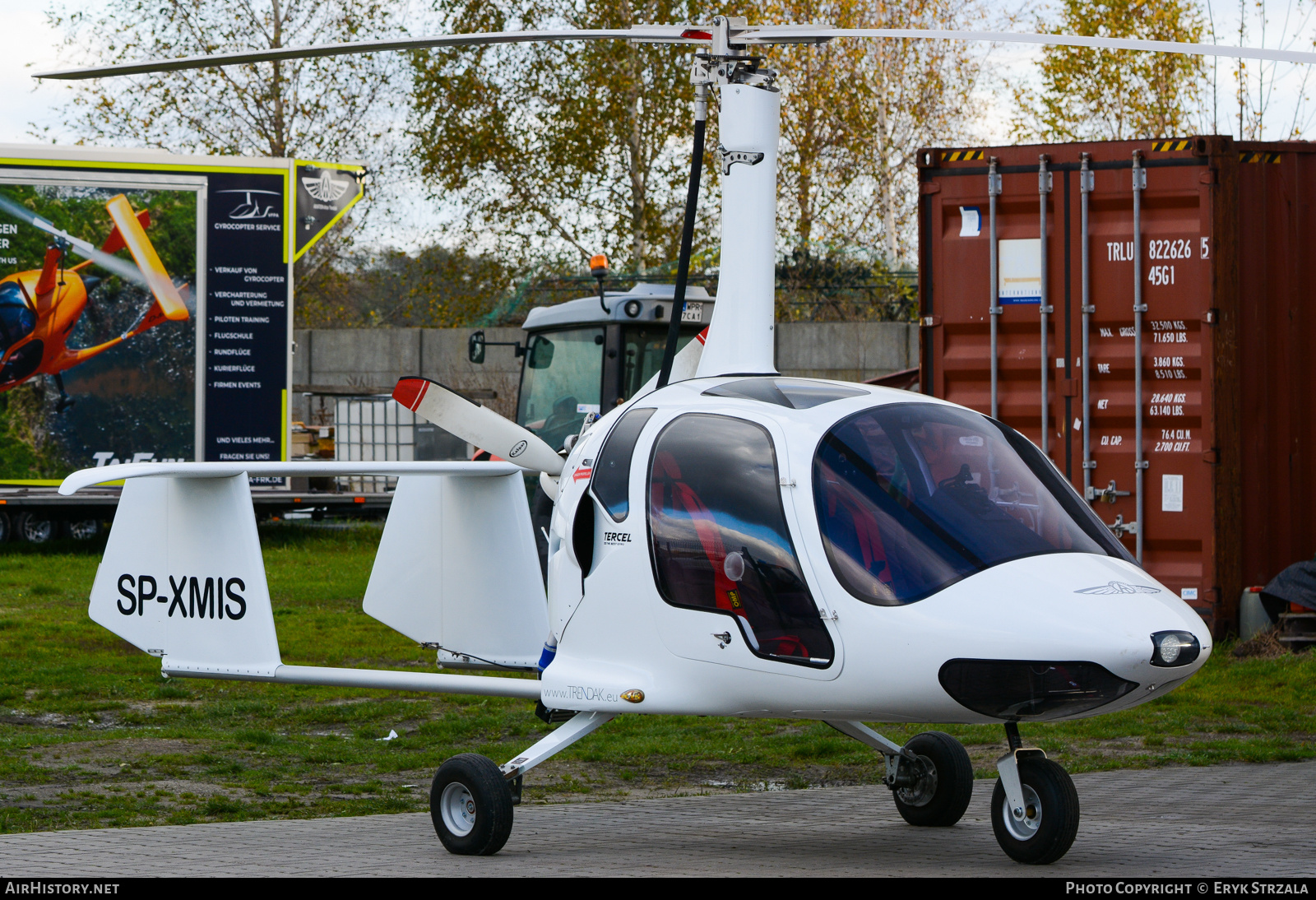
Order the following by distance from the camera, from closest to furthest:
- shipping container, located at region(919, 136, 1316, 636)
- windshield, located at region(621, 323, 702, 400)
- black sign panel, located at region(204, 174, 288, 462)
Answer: shipping container, located at region(919, 136, 1316, 636) < windshield, located at region(621, 323, 702, 400) < black sign panel, located at region(204, 174, 288, 462)

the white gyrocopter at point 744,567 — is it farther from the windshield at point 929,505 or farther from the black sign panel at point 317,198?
the black sign panel at point 317,198

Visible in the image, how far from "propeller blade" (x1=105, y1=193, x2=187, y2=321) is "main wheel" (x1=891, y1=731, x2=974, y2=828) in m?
12.9

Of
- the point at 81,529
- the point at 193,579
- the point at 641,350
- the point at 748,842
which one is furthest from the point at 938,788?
the point at 81,529

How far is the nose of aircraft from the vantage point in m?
4.84

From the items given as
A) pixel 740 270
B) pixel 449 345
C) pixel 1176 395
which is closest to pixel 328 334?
pixel 449 345

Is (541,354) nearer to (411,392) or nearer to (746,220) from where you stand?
(411,392)

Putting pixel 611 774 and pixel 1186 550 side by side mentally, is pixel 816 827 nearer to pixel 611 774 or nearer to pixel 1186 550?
pixel 611 774

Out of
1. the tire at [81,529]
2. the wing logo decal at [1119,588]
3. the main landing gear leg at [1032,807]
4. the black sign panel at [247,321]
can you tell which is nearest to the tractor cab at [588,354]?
the black sign panel at [247,321]

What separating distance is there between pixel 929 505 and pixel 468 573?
2662 mm

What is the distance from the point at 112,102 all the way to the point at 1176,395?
25628 mm

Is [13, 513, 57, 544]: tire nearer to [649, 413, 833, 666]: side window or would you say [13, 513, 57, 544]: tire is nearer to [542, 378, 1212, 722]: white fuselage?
[542, 378, 1212, 722]: white fuselage

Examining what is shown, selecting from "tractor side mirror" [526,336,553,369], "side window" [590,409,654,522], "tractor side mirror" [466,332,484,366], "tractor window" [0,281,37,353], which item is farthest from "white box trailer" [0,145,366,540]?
"side window" [590,409,654,522]

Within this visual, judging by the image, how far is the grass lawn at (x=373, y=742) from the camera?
24.0 ft
